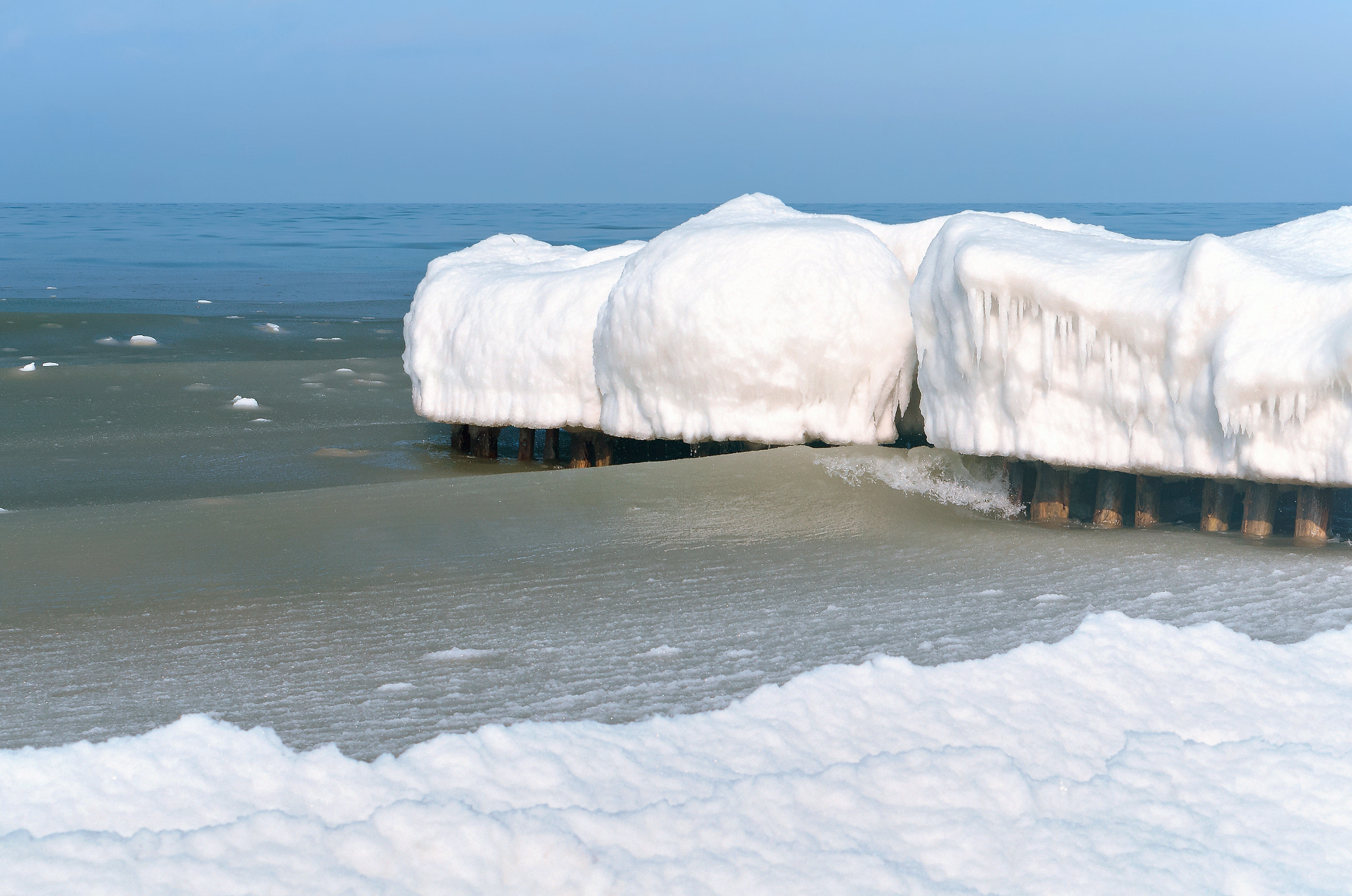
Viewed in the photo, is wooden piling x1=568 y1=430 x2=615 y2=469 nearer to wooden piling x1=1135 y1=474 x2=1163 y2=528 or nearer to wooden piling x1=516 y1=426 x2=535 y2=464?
wooden piling x1=516 y1=426 x2=535 y2=464

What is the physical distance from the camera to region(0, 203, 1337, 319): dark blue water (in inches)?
858

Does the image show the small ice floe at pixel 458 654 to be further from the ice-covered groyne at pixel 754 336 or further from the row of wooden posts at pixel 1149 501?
the row of wooden posts at pixel 1149 501

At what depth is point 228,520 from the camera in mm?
5383

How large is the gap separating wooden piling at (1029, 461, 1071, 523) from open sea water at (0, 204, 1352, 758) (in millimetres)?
351

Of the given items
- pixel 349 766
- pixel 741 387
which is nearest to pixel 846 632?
pixel 349 766

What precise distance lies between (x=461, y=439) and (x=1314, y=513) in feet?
18.9

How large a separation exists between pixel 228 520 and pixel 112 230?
5057cm

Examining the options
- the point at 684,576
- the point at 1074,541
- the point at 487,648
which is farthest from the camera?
the point at 1074,541

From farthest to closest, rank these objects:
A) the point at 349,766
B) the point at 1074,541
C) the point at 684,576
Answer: the point at 1074,541, the point at 684,576, the point at 349,766

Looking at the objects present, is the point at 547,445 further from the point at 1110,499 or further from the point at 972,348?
the point at 1110,499

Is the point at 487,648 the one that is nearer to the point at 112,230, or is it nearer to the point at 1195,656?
the point at 1195,656

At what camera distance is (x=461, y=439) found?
878 cm

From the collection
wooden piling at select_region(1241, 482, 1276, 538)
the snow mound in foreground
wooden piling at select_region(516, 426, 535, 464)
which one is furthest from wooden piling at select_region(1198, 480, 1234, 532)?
wooden piling at select_region(516, 426, 535, 464)

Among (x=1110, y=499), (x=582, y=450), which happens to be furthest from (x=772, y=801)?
(x=582, y=450)
